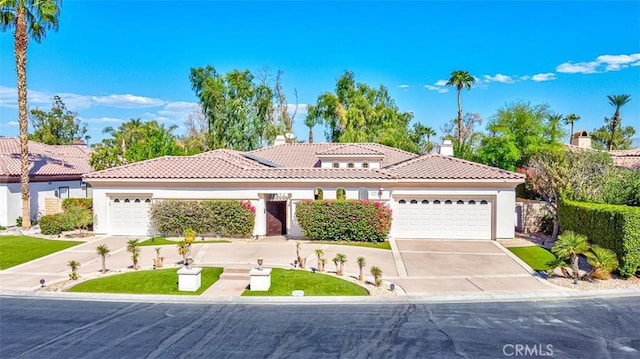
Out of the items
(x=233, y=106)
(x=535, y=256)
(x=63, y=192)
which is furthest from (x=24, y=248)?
(x=233, y=106)

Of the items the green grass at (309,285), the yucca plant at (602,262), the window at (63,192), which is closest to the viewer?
the green grass at (309,285)

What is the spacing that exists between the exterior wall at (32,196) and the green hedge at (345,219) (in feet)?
59.9

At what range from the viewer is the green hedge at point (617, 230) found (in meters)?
14.9

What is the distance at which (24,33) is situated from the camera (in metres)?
24.8

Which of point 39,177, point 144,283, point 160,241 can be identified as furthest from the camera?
point 39,177

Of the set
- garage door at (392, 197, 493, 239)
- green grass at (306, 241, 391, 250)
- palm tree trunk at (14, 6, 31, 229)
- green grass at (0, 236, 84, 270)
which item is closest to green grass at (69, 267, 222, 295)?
green grass at (0, 236, 84, 270)

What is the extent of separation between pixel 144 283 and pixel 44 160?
2288cm

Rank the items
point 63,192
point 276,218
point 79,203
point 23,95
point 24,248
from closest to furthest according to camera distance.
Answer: point 24,248, point 276,218, point 79,203, point 23,95, point 63,192

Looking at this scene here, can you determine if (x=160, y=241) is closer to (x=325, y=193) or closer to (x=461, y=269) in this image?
(x=325, y=193)

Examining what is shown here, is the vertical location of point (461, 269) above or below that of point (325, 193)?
below

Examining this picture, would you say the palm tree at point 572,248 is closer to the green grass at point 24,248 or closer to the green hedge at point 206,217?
the green hedge at point 206,217

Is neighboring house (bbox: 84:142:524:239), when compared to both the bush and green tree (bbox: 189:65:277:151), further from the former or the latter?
green tree (bbox: 189:65:277:151)

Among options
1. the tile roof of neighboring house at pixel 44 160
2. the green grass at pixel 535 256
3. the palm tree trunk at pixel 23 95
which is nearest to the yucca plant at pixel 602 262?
the green grass at pixel 535 256

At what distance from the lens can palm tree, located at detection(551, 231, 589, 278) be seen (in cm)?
1519
